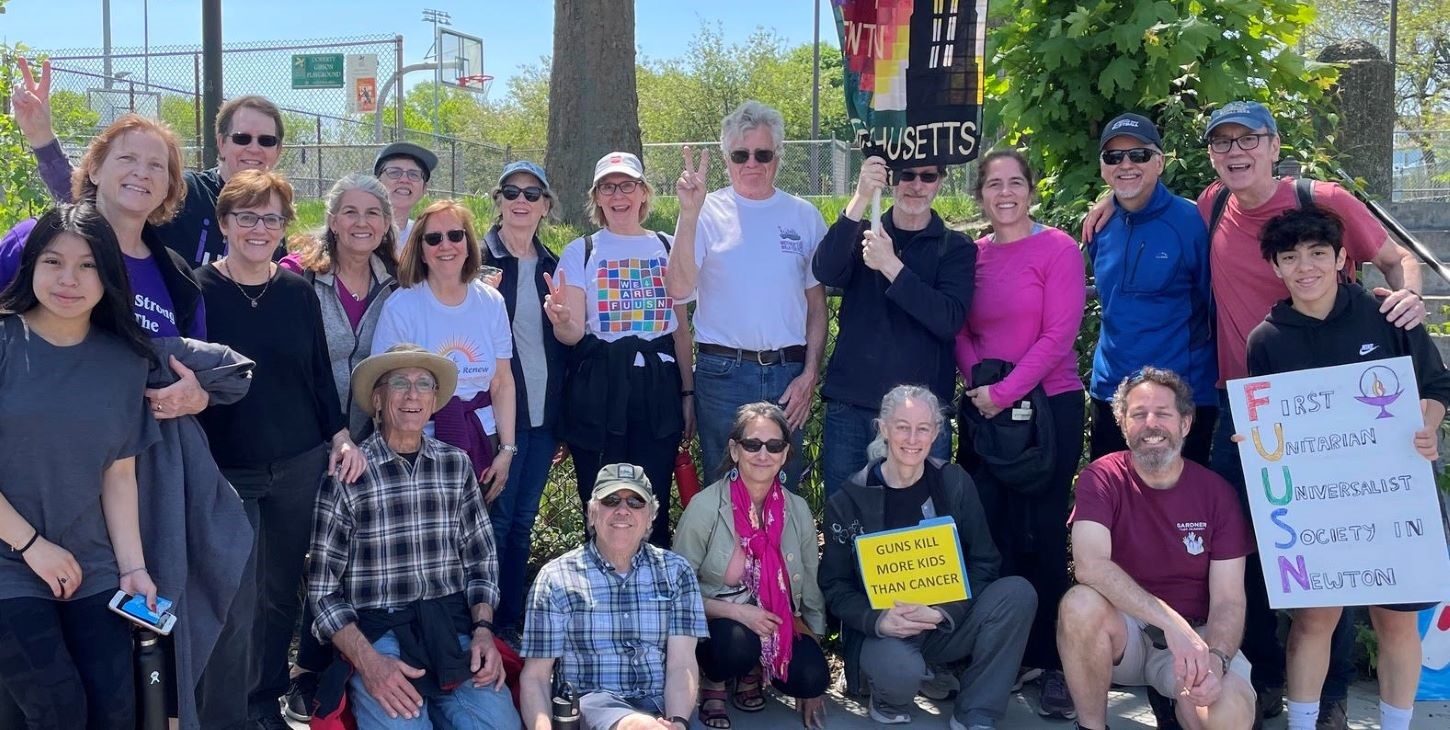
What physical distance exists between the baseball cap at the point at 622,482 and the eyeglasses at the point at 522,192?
48.9 inches

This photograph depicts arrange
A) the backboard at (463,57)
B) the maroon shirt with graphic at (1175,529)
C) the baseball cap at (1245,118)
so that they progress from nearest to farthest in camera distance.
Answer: the maroon shirt with graphic at (1175,529)
the baseball cap at (1245,118)
the backboard at (463,57)

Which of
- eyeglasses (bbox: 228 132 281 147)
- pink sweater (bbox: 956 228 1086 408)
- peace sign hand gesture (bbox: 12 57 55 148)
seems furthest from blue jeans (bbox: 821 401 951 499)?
peace sign hand gesture (bbox: 12 57 55 148)

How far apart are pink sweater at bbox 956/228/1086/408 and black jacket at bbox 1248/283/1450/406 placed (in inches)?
27.3

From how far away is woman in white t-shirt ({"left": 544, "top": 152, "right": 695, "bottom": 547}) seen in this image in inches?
191

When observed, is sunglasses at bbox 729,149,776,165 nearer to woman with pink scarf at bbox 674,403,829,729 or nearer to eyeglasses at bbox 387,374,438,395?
woman with pink scarf at bbox 674,403,829,729

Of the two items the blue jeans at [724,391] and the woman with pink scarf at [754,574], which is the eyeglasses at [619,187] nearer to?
the blue jeans at [724,391]

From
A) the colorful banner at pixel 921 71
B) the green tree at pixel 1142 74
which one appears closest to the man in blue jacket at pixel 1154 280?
the colorful banner at pixel 921 71

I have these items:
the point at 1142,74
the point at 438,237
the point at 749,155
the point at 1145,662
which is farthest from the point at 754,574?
the point at 1142,74

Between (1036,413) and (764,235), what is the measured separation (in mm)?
1283

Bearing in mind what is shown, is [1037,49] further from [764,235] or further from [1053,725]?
[1053,725]

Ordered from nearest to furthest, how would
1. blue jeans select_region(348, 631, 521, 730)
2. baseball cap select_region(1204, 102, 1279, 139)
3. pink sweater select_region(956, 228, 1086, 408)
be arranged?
blue jeans select_region(348, 631, 521, 730) < baseball cap select_region(1204, 102, 1279, 139) < pink sweater select_region(956, 228, 1086, 408)

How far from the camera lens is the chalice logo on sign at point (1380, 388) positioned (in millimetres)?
4176

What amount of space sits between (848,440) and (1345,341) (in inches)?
73.1

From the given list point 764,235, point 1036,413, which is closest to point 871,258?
point 764,235
